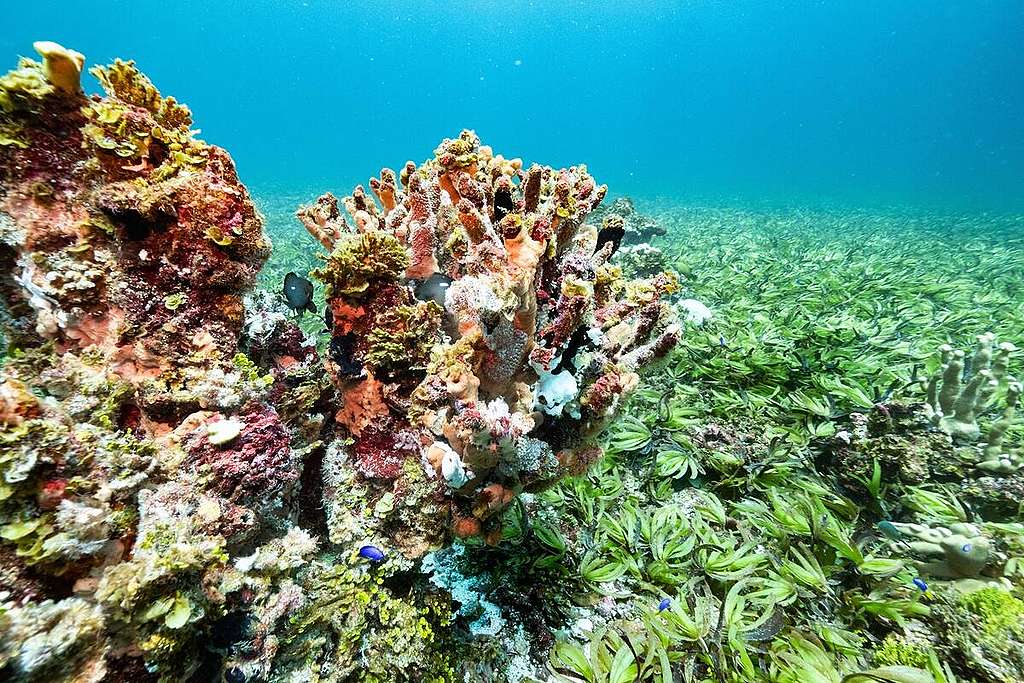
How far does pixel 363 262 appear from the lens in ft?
8.54

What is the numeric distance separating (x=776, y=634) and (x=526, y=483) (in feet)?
7.50

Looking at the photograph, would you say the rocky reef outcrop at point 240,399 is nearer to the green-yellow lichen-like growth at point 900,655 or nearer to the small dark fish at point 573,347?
the small dark fish at point 573,347

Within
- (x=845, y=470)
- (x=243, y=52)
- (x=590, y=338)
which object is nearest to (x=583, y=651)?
(x=590, y=338)

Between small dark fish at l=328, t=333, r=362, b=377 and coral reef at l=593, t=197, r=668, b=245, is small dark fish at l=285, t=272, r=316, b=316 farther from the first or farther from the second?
coral reef at l=593, t=197, r=668, b=245

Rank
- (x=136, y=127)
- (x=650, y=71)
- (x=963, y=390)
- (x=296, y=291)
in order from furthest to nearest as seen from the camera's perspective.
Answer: (x=650, y=71)
(x=963, y=390)
(x=296, y=291)
(x=136, y=127)

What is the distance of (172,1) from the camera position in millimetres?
148125

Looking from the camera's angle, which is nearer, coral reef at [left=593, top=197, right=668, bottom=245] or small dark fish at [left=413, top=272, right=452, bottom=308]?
small dark fish at [left=413, top=272, right=452, bottom=308]

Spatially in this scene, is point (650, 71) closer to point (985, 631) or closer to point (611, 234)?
point (611, 234)

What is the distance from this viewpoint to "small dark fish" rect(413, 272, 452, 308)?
295 cm

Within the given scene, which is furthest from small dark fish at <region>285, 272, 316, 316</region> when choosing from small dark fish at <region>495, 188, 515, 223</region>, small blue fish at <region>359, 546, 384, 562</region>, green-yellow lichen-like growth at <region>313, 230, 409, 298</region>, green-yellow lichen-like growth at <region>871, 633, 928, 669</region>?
green-yellow lichen-like growth at <region>871, 633, 928, 669</region>

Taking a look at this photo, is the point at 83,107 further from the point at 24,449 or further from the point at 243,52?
the point at 243,52

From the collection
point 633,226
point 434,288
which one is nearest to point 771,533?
point 434,288

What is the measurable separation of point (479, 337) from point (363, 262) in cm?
86

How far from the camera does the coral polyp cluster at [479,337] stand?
2406mm
